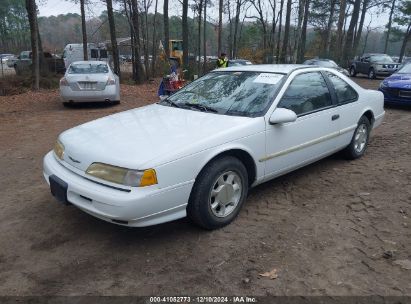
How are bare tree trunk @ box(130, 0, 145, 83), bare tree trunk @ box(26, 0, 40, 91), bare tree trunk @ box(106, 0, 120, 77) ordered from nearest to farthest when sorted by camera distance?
bare tree trunk @ box(26, 0, 40, 91) < bare tree trunk @ box(106, 0, 120, 77) < bare tree trunk @ box(130, 0, 145, 83)

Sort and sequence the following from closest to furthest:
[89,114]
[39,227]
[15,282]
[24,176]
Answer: [15,282]
[39,227]
[24,176]
[89,114]

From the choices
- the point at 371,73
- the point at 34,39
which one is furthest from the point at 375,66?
the point at 34,39

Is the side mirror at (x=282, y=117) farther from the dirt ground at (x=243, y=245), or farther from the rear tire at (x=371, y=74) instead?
the rear tire at (x=371, y=74)

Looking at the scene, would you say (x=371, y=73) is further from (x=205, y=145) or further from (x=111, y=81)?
(x=205, y=145)

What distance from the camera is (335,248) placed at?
11.0ft

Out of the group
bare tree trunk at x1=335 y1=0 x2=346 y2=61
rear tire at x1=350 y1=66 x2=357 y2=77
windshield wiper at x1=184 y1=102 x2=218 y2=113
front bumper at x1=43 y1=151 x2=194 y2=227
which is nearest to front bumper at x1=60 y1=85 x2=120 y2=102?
windshield wiper at x1=184 y1=102 x2=218 y2=113

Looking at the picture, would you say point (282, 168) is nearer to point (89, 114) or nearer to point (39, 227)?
point (39, 227)

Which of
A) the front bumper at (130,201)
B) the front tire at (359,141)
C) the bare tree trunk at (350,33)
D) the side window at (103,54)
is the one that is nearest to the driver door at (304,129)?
the front tire at (359,141)

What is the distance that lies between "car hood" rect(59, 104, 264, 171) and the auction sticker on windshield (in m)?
0.76

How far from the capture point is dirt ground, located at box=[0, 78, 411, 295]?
2877mm

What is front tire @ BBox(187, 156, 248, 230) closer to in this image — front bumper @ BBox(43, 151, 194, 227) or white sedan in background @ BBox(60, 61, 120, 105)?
front bumper @ BBox(43, 151, 194, 227)

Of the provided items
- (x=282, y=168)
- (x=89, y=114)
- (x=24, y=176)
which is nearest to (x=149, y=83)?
(x=89, y=114)

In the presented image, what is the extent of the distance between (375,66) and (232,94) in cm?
2116

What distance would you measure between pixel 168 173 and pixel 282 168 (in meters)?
1.63
